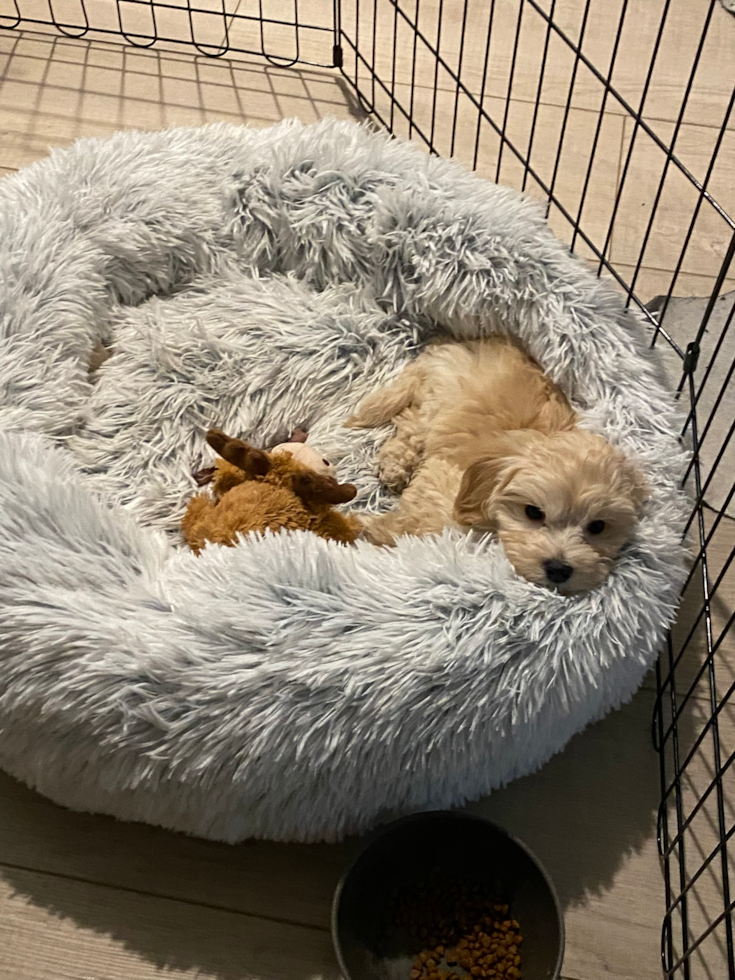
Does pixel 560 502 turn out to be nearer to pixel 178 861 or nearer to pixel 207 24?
pixel 178 861

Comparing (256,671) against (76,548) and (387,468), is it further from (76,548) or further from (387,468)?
(387,468)

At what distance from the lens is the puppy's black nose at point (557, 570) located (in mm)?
1070

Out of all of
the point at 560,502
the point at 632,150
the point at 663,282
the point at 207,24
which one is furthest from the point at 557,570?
the point at 207,24

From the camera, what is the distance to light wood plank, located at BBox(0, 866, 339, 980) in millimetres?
1042

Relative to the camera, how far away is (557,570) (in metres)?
1.07

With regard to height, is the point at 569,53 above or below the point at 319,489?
above

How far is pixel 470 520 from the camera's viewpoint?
117 centimetres

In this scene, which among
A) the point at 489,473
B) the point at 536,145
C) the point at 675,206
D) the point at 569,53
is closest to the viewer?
the point at 489,473

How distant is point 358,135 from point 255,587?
0.92 m

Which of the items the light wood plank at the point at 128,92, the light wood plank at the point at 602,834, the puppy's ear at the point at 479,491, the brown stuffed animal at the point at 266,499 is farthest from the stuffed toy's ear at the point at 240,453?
the light wood plank at the point at 128,92

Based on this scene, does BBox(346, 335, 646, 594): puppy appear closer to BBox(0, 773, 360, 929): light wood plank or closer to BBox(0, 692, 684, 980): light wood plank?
BBox(0, 692, 684, 980): light wood plank

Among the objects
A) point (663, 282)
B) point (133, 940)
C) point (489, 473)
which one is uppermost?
point (489, 473)

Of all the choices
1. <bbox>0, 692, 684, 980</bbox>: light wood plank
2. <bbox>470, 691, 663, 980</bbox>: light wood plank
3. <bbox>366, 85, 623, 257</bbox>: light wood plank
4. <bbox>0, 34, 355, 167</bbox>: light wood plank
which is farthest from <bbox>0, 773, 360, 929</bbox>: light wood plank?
<bbox>0, 34, 355, 167</bbox>: light wood plank

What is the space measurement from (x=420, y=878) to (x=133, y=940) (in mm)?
353
